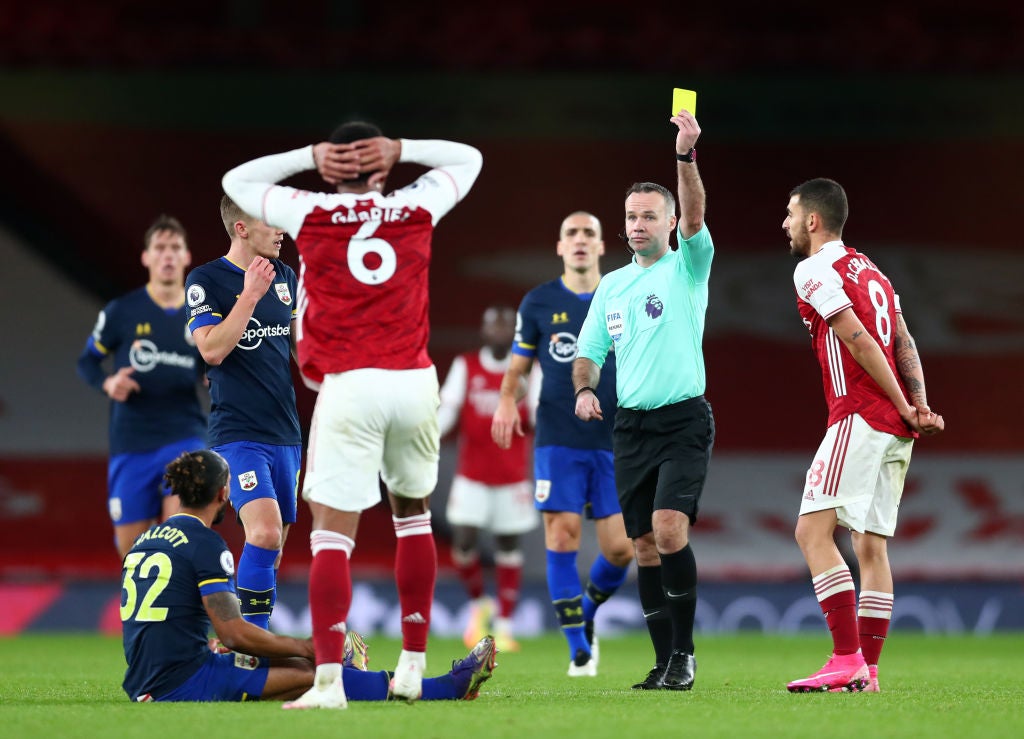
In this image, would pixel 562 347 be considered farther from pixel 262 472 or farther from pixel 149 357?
pixel 149 357

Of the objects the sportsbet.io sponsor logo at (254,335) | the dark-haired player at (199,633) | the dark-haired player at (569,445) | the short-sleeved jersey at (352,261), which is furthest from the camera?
the dark-haired player at (569,445)

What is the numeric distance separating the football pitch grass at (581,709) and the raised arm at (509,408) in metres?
1.33

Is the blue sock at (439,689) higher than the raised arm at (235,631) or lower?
lower

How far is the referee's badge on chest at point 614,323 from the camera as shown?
7.23 metres

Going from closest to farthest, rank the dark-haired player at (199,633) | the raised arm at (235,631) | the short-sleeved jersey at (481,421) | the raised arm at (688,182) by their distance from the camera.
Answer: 1. the raised arm at (235,631)
2. the dark-haired player at (199,633)
3. the raised arm at (688,182)
4. the short-sleeved jersey at (481,421)

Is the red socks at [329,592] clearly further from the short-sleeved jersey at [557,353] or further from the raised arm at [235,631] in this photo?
the short-sleeved jersey at [557,353]

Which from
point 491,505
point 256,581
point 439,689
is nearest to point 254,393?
point 256,581

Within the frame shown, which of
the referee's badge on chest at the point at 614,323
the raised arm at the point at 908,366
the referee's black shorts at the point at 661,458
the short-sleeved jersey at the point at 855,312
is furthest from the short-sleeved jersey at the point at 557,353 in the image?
the raised arm at the point at 908,366

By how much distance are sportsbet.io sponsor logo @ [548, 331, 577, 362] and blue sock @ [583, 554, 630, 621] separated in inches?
47.7

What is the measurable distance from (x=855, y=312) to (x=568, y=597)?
Answer: 8.87 ft

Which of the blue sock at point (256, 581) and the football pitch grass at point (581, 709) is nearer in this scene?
the football pitch grass at point (581, 709)

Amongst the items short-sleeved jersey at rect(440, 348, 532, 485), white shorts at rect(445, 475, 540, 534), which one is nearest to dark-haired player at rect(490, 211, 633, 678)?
white shorts at rect(445, 475, 540, 534)

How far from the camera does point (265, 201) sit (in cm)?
557

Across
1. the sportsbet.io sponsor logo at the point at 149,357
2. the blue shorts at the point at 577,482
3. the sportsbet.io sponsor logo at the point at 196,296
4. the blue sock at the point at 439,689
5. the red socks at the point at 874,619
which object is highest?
the sportsbet.io sponsor logo at the point at 149,357
